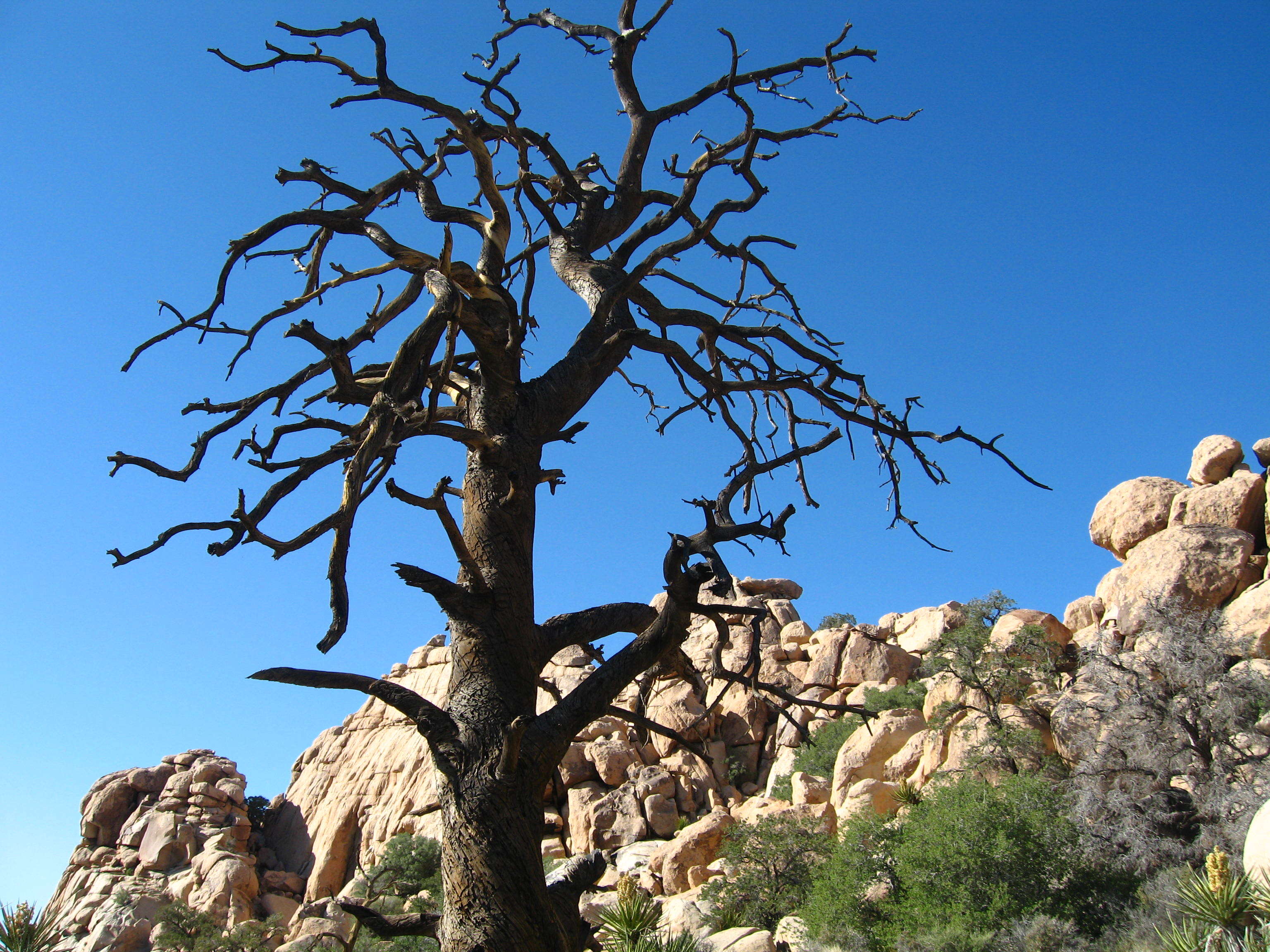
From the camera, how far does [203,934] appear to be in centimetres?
2392

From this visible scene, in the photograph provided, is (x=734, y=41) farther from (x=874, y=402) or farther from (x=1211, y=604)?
(x=1211, y=604)

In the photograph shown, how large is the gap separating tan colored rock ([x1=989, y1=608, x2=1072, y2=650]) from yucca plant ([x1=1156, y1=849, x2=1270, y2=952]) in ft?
43.8

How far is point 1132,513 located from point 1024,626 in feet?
15.9

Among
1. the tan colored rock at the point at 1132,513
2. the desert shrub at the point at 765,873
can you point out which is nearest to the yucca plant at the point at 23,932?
the desert shrub at the point at 765,873

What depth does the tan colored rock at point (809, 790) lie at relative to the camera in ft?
A: 73.3

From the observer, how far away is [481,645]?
12.6 ft

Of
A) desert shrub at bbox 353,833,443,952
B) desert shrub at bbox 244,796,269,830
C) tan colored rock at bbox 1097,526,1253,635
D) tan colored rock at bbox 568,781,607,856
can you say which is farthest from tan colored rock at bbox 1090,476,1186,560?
desert shrub at bbox 244,796,269,830

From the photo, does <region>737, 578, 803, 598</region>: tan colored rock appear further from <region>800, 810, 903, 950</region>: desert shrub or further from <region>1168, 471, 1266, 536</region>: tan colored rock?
<region>800, 810, 903, 950</region>: desert shrub

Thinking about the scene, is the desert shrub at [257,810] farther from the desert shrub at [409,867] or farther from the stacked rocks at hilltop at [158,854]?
the desert shrub at [409,867]

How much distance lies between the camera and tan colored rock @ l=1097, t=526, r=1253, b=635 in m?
20.4

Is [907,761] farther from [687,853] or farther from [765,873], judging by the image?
[687,853]

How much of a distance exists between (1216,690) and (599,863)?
50.6ft

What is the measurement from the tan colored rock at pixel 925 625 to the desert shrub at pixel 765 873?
9689 mm

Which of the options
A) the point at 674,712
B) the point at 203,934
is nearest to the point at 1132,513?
the point at 674,712
